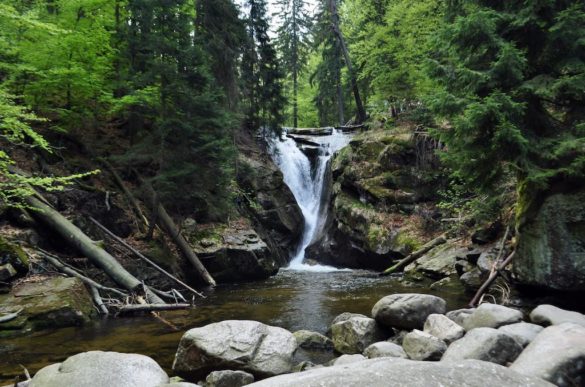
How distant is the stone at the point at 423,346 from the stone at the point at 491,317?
2.95ft

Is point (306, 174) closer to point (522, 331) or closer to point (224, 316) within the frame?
point (224, 316)

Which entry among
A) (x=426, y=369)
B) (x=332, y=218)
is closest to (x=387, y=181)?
(x=332, y=218)

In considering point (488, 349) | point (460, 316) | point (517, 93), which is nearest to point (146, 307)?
point (460, 316)

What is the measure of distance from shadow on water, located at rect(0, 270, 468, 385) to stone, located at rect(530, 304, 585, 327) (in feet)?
8.73

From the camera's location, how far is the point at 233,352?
568 cm

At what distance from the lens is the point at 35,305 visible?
26.4 ft

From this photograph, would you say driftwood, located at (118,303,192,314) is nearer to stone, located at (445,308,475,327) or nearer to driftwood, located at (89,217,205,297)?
driftwood, located at (89,217,205,297)

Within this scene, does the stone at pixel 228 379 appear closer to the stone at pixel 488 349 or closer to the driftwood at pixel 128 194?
the stone at pixel 488 349

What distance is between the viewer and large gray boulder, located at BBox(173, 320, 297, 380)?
5594 mm

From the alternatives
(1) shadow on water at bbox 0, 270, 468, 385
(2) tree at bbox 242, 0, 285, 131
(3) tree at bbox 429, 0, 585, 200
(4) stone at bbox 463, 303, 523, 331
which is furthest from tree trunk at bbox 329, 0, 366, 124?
(4) stone at bbox 463, 303, 523, 331

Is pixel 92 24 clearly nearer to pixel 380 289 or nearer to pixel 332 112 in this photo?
pixel 380 289

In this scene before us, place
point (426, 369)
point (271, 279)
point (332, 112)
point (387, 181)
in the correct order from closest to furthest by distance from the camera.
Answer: point (426, 369), point (271, 279), point (387, 181), point (332, 112)

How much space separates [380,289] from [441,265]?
6.94ft

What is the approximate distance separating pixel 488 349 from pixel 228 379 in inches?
126
